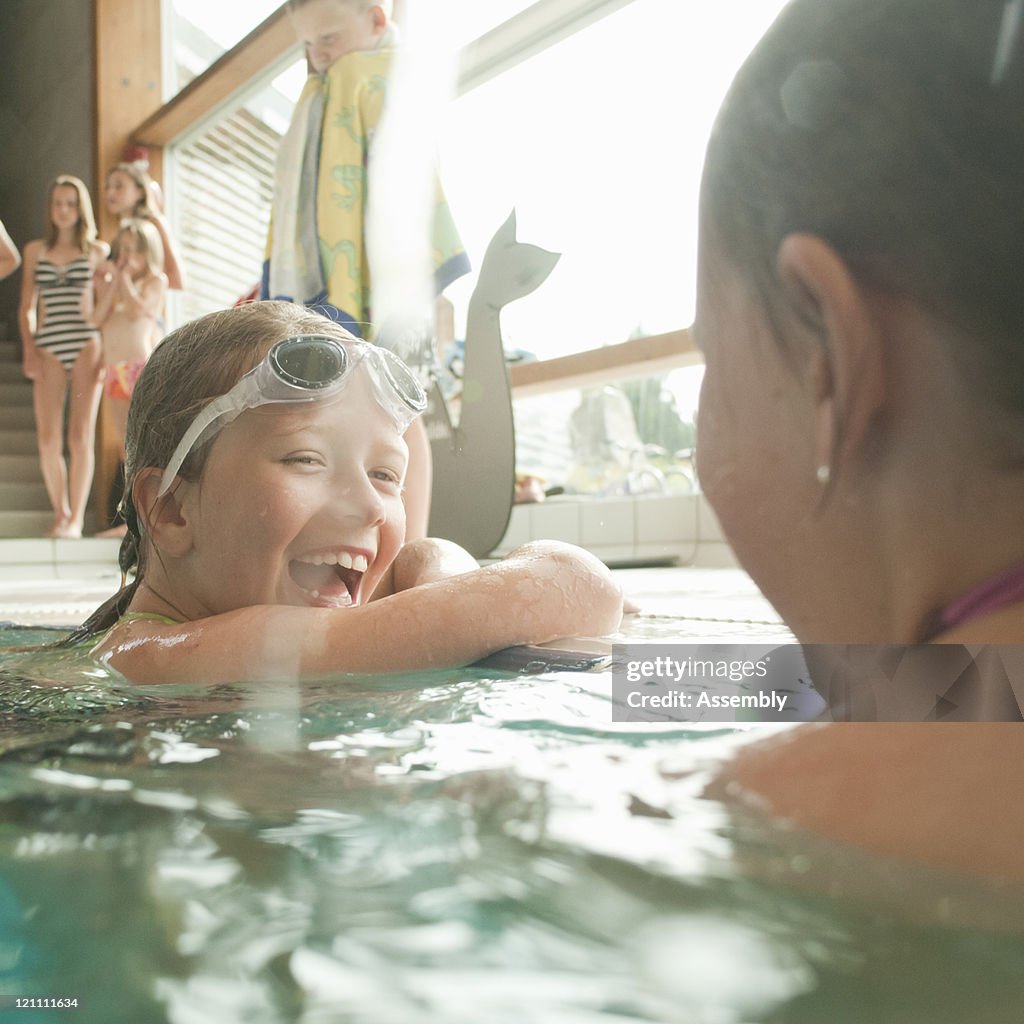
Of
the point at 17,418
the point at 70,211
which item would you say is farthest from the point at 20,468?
the point at 70,211

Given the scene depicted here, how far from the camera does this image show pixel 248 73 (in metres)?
2.22

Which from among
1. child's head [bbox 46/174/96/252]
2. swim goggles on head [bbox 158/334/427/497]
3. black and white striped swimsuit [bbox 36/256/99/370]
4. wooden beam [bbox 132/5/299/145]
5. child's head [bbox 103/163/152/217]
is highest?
wooden beam [bbox 132/5/299/145]

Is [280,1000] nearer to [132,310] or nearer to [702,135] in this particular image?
[702,135]

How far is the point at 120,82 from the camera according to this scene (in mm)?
2619

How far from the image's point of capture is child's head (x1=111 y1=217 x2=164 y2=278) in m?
2.36

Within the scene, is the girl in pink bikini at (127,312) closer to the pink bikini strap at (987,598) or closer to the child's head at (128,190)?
the child's head at (128,190)

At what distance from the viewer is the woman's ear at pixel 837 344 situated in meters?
0.36

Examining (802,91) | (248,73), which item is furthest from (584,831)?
(248,73)

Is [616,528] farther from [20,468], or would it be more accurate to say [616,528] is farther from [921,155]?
[20,468]

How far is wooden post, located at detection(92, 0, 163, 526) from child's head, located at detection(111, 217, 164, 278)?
5 centimetres

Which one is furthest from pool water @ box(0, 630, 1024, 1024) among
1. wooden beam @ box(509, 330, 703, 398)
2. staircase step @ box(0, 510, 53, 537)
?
staircase step @ box(0, 510, 53, 537)

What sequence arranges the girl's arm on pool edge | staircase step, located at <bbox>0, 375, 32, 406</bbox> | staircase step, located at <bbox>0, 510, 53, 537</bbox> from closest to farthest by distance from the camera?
the girl's arm on pool edge, staircase step, located at <bbox>0, 375, 32, 406</bbox>, staircase step, located at <bbox>0, 510, 53, 537</bbox>

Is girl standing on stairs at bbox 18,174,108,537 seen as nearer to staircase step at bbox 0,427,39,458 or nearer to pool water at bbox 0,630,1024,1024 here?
staircase step at bbox 0,427,39,458

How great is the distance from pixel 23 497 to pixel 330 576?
3042mm
